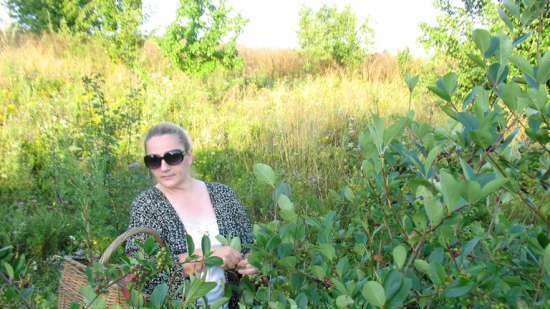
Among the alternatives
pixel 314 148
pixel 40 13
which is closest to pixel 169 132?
pixel 314 148

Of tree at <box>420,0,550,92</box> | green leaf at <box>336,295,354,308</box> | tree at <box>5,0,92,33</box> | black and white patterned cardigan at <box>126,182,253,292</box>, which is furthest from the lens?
tree at <box>5,0,92,33</box>

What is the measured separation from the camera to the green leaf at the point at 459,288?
676mm

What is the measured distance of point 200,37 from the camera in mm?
9391

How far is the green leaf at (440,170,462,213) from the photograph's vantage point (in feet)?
1.95

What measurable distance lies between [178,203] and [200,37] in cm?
742

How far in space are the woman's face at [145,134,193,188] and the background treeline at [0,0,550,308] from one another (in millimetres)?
309

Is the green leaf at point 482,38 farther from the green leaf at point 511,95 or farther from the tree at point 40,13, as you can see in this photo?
the tree at point 40,13

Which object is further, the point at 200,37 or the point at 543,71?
the point at 200,37

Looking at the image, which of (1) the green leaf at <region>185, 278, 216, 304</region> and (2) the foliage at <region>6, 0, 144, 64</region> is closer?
(1) the green leaf at <region>185, 278, 216, 304</region>

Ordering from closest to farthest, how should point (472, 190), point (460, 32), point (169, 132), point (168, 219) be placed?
point (472, 190), point (168, 219), point (169, 132), point (460, 32)

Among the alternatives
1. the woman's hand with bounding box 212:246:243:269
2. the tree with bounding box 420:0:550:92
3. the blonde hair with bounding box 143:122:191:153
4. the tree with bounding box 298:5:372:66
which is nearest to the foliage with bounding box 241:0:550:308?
the woman's hand with bounding box 212:246:243:269

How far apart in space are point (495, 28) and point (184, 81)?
174 inches

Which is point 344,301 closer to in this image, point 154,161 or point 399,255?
point 399,255

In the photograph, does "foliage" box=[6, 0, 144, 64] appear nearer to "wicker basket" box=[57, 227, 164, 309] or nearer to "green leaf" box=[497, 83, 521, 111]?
"wicker basket" box=[57, 227, 164, 309]
